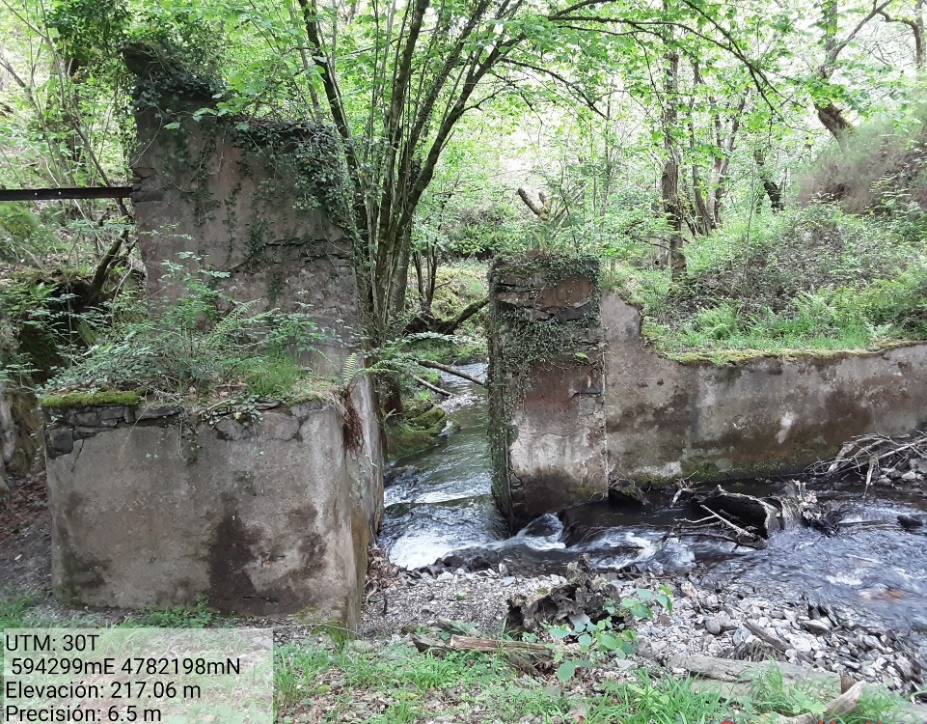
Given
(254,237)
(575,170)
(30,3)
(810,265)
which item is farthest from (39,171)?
(810,265)

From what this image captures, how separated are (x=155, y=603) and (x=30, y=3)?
6639mm

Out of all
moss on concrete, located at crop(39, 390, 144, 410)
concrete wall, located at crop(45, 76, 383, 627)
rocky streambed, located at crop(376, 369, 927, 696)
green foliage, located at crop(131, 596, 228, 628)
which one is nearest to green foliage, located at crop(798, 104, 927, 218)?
rocky streambed, located at crop(376, 369, 927, 696)

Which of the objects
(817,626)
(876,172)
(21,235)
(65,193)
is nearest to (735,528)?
(817,626)

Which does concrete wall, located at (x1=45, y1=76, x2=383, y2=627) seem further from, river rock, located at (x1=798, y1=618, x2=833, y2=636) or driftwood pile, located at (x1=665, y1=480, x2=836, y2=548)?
driftwood pile, located at (x1=665, y1=480, x2=836, y2=548)

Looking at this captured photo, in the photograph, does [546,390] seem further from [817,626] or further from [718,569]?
[817,626]

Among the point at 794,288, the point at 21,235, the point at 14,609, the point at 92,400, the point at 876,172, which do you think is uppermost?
the point at 876,172

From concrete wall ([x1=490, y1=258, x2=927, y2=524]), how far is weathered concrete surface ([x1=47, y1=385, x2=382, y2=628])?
8.69 feet

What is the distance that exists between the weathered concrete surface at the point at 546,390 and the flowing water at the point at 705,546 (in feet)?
1.28

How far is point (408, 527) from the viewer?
6.38 metres

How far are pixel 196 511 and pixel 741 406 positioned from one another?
6.09m

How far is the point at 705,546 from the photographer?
5453 mm

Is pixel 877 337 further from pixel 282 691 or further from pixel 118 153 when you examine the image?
pixel 118 153

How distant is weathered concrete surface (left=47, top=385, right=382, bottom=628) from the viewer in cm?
362

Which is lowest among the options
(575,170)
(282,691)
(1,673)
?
(282,691)
